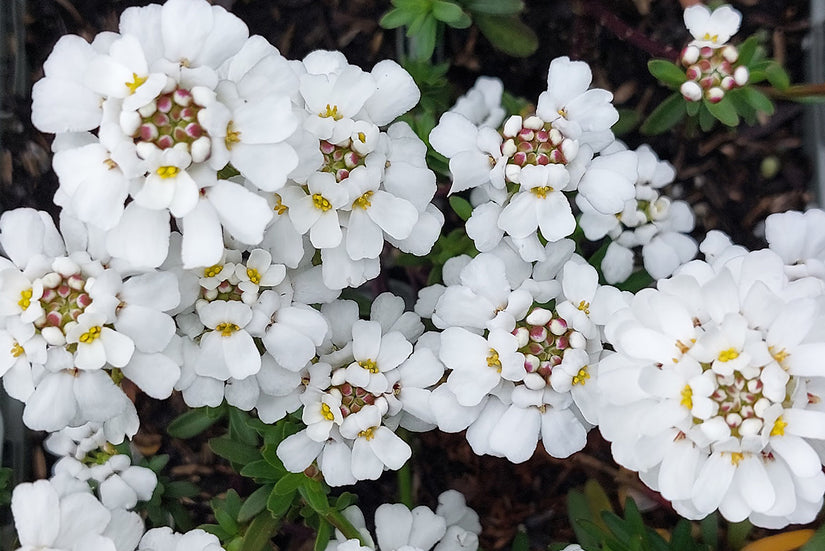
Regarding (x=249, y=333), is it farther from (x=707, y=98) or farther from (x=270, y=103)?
(x=707, y=98)

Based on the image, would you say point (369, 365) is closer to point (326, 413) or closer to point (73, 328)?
point (326, 413)

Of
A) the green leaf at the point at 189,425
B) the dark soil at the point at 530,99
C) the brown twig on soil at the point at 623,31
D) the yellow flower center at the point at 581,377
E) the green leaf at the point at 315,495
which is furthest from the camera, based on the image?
the dark soil at the point at 530,99

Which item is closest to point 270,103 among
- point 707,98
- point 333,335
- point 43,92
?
point 43,92

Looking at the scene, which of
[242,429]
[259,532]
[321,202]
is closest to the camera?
[321,202]

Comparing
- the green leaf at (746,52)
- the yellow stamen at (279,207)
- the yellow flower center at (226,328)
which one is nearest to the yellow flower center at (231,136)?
the yellow stamen at (279,207)

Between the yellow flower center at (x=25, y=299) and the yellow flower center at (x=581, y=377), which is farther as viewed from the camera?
the yellow flower center at (x=581, y=377)

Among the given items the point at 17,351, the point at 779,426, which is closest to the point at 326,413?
the point at 17,351

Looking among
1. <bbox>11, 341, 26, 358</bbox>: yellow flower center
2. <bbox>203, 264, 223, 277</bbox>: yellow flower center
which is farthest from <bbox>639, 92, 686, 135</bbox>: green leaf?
<bbox>11, 341, 26, 358</bbox>: yellow flower center

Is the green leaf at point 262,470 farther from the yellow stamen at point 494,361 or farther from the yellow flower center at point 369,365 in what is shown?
the yellow stamen at point 494,361
